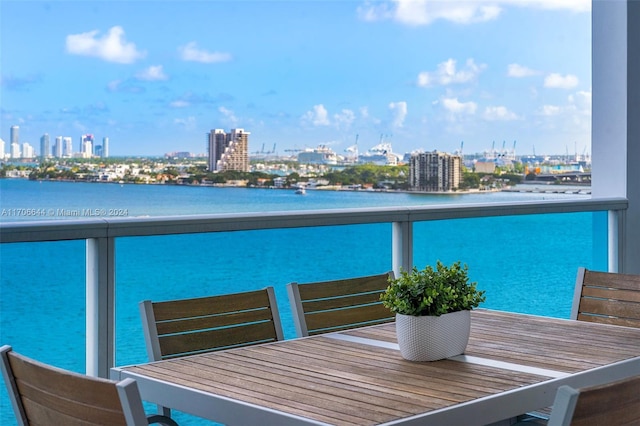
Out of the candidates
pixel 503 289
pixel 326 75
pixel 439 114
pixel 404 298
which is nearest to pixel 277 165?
pixel 326 75

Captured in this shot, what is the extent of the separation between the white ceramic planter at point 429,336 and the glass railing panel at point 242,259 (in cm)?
1176

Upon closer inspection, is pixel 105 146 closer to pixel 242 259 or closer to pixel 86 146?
pixel 86 146

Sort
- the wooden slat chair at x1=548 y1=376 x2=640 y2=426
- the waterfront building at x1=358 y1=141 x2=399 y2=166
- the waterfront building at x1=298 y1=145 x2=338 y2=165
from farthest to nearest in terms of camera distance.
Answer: the waterfront building at x1=358 y1=141 x2=399 y2=166, the waterfront building at x1=298 y1=145 x2=338 y2=165, the wooden slat chair at x1=548 y1=376 x2=640 y2=426

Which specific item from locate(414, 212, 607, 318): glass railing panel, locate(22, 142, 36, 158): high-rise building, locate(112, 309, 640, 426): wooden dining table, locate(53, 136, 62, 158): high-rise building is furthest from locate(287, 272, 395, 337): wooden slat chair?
locate(22, 142, 36, 158): high-rise building

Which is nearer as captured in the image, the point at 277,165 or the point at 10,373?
the point at 10,373

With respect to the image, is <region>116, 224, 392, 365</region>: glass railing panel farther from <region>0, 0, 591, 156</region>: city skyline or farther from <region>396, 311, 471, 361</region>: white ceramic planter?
<region>396, 311, 471, 361</region>: white ceramic planter

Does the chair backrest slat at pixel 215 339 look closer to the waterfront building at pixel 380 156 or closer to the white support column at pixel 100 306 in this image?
the white support column at pixel 100 306

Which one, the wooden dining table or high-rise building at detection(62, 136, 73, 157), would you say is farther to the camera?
high-rise building at detection(62, 136, 73, 157)

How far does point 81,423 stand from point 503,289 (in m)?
7.32

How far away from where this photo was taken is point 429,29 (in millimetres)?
32812

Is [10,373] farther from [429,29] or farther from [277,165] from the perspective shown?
[429,29]

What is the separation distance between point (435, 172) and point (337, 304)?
30642 mm

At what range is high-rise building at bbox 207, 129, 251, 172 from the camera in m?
31.5

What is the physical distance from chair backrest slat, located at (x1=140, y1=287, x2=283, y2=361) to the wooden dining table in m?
0.27
